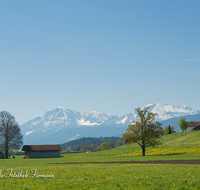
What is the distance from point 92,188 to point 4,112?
254 ft

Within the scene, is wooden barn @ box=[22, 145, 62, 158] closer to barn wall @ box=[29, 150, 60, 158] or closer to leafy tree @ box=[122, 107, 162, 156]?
barn wall @ box=[29, 150, 60, 158]

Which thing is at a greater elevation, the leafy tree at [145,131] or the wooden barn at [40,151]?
the leafy tree at [145,131]

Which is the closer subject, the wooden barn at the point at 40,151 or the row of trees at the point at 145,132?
the row of trees at the point at 145,132

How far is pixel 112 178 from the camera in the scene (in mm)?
19078

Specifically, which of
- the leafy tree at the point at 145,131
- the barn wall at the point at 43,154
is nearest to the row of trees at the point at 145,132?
the leafy tree at the point at 145,131

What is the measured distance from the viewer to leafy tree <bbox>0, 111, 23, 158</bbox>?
271ft

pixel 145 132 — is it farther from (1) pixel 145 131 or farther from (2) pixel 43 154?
(2) pixel 43 154

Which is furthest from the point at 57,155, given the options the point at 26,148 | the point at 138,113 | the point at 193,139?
the point at 193,139

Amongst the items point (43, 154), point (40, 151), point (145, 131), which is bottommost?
point (43, 154)

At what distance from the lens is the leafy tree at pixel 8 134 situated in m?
82.5

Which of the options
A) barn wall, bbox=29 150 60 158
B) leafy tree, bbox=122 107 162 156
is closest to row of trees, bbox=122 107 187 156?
leafy tree, bbox=122 107 162 156

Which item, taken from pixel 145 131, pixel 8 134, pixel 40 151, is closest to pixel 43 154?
pixel 40 151

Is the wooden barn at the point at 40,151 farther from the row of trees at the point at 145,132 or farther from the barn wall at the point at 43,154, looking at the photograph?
the row of trees at the point at 145,132

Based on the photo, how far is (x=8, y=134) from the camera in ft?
272
